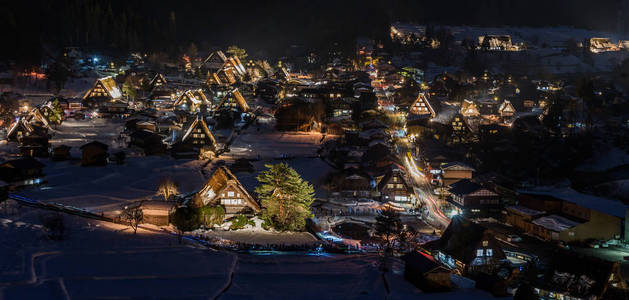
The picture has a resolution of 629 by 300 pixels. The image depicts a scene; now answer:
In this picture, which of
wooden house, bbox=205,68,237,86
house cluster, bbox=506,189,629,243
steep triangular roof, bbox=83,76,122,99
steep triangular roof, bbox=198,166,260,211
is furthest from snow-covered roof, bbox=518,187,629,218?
wooden house, bbox=205,68,237,86

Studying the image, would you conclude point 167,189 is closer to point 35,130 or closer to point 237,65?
point 35,130

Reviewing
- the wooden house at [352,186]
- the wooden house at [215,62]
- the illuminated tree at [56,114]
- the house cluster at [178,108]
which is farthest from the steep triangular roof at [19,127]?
the wooden house at [215,62]

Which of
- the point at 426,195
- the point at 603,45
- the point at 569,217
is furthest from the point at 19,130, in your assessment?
the point at 603,45

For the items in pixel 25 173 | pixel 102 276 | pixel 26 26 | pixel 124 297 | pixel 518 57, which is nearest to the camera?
pixel 124 297

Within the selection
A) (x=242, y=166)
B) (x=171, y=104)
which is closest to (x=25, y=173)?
(x=242, y=166)

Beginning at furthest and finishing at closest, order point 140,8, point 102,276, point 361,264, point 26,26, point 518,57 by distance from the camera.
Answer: point 140,8 < point 518,57 < point 26,26 < point 361,264 < point 102,276

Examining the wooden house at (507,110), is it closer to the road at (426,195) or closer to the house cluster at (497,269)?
the road at (426,195)

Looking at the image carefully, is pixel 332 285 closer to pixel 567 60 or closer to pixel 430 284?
pixel 430 284

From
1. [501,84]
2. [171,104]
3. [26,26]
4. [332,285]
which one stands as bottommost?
[332,285]
